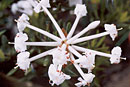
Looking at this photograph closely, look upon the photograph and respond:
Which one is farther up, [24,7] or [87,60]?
[24,7]

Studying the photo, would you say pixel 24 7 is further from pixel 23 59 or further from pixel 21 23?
pixel 23 59

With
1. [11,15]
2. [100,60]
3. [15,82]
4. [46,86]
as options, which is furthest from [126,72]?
[11,15]

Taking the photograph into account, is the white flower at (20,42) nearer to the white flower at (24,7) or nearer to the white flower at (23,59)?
the white flower at (23,59)

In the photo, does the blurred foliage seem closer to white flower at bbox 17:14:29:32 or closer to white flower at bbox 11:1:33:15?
white flower at bbox 11:1:33:15

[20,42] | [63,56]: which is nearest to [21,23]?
[20,42]

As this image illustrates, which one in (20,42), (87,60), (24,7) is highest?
(24,7)

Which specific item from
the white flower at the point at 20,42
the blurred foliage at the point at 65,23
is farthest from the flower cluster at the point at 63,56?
the blurred foliage at the point at 65,23

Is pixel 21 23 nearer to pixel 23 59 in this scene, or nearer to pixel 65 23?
pixel 23 59

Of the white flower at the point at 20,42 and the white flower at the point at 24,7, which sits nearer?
the white flower at the point at 20,42

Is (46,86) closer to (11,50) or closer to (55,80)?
(11,50)

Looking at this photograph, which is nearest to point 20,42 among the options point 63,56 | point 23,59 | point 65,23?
point 23,59

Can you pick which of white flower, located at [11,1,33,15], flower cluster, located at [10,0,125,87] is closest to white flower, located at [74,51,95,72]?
Answer: flower cluster, located at [10,0,125,87]

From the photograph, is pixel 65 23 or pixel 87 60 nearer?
pixel 87 60
